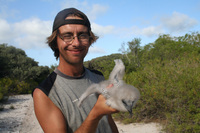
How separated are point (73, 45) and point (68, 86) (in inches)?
12.4

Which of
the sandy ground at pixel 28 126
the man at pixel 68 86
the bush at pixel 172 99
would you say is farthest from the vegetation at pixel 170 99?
the man at pixel 68 86

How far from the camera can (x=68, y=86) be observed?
57.4 inches

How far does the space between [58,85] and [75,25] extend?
470 mm

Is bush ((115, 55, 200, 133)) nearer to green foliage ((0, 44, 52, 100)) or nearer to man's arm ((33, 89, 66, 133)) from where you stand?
man's arm ((33, 89, 66, 133))

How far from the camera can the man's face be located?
4.63ft

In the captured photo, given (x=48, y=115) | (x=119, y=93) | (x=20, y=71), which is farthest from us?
(x=20, y=71)

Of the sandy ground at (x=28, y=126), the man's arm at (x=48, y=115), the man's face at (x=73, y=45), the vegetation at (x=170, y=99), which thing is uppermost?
the man's face at (x=73, y=45)

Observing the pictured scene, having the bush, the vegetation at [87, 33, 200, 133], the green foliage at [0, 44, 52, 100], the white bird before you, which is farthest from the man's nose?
the green foliage at [0, 44, 52, 100]

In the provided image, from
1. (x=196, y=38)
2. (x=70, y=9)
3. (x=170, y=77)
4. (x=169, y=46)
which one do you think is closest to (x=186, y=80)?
(x=170, y=77)

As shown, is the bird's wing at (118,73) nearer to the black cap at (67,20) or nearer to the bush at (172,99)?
the black cap at (67,20)

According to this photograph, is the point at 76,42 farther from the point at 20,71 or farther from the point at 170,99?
the point at 20,71

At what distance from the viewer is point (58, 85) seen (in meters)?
1.45

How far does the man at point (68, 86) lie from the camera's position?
129 cm

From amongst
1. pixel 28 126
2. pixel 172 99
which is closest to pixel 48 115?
pixel 172 99
